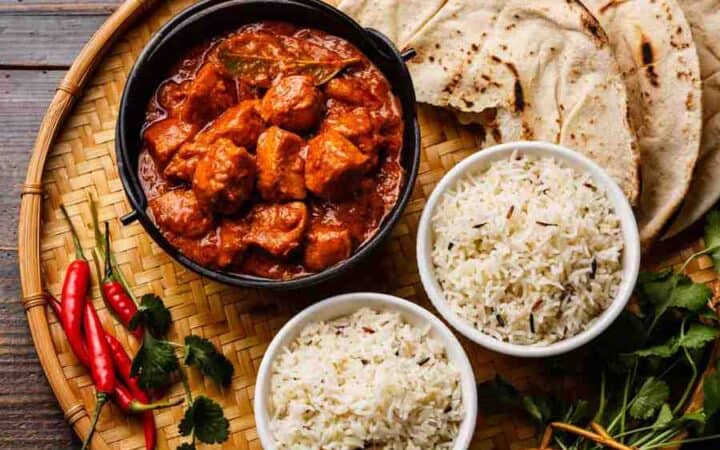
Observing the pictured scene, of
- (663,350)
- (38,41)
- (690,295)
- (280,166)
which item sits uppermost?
(38,41)

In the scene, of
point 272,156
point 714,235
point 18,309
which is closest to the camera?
point 272,156

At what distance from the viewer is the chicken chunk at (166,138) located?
360 centimetres

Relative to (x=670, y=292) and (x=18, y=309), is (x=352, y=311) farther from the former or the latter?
(x=18, y=309)

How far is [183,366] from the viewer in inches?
150

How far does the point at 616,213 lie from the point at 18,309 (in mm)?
2623

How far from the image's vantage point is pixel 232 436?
3.76 meters

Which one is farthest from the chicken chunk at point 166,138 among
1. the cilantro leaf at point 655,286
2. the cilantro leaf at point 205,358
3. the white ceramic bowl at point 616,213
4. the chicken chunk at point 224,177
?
the cilantro leaf at point 655,286

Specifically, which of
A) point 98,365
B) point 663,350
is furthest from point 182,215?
point 663,350

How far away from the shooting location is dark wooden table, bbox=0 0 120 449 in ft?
13.5

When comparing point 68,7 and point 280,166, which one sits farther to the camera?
point 68,7

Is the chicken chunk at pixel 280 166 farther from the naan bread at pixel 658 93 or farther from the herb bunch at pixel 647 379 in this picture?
the naan bread at pixel 658 93

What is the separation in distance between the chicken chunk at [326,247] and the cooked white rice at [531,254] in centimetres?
38

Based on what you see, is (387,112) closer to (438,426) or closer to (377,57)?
(377,57)

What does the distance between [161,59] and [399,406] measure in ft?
5.46
